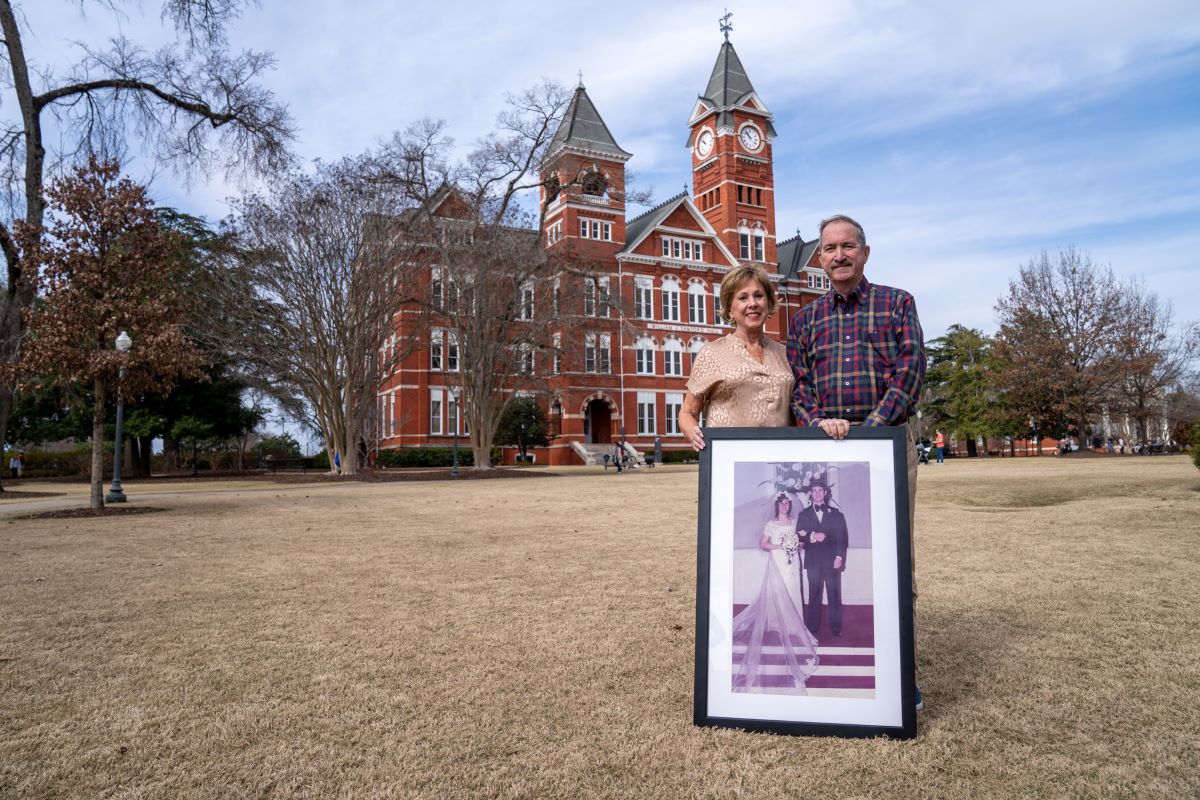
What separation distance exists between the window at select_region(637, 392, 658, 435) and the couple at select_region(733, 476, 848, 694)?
4655 cm

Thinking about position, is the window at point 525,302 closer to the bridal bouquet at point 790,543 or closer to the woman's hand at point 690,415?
the woman's hand at point 690,415

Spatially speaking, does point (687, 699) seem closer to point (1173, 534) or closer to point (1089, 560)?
point (1089, 560)

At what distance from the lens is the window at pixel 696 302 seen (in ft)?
172

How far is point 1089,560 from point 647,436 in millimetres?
42769

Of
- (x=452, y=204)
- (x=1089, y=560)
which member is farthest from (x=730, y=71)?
(x=1089, y=560)

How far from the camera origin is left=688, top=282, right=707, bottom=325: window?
52438 mm

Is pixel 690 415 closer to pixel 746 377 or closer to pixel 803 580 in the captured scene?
pixel 746 377

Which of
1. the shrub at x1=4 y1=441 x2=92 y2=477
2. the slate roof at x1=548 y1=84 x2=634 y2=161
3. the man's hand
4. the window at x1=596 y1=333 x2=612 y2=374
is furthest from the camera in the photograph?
the window at x1=596 y1=333 x2=612 y2=374

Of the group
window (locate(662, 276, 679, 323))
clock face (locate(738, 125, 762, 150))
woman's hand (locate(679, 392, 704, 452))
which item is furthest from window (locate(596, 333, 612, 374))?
woman's hand (locate(679, 392, 704, 452))

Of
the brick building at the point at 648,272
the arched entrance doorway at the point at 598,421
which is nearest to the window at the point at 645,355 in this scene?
the brick building at the point at 648,272

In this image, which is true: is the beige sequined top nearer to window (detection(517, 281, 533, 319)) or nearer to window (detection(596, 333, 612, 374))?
window (detection(517, 281, 533, 319))

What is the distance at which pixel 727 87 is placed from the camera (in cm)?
5425

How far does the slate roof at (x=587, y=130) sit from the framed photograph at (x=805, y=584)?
150 feet

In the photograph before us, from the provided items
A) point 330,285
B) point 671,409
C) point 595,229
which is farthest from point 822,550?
point 671,409
